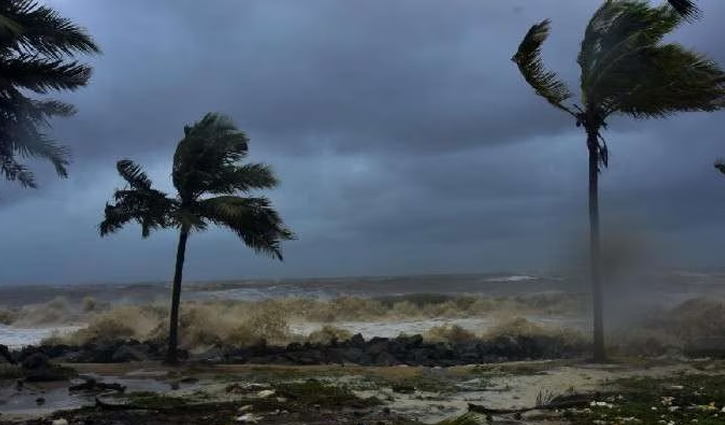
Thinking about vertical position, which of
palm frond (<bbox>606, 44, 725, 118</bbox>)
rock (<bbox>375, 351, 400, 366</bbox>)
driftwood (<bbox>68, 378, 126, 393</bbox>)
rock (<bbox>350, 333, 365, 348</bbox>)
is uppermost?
palm frond (<bbox>606, 44, 725, 118</bbox>)

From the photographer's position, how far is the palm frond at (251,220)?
18938 mm

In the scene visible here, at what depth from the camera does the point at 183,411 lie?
36.4 ft

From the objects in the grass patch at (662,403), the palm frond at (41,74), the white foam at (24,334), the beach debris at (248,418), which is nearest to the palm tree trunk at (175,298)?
the palm frond at (41,74)

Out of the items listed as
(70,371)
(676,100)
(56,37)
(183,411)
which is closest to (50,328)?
A: (70,371)

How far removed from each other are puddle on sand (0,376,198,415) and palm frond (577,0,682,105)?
37.4ft

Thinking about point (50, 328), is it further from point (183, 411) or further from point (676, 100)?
point (676, 100)

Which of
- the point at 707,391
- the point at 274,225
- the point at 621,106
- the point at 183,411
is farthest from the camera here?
the point at 274,225

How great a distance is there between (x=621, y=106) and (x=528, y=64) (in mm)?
Answer: 2591

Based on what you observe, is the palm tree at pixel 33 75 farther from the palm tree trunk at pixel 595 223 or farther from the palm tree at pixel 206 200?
the palm tree trunk at pixel 595 223

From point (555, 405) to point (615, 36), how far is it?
9570 mm

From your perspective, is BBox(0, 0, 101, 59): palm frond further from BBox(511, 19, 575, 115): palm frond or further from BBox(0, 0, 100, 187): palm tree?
BBox(511, 19, 575, 115): palm frond

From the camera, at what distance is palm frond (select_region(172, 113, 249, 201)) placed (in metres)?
19.2

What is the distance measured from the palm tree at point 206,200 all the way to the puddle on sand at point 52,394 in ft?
13.7

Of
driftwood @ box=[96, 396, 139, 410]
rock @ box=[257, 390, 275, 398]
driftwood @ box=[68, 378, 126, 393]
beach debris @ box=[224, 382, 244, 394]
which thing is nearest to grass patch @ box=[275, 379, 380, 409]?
rock @ box=[257, 390, 275, 398]
